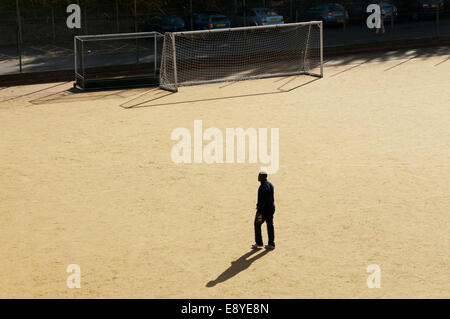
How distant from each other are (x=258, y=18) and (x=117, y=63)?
360 inches

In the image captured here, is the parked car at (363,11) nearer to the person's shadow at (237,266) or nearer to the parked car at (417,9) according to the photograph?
the parked car at (417,9)

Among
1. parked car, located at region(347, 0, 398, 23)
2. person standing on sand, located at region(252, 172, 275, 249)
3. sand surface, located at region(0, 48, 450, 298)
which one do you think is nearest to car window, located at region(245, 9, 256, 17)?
parked car, located at region(347, 0, 398, 23)

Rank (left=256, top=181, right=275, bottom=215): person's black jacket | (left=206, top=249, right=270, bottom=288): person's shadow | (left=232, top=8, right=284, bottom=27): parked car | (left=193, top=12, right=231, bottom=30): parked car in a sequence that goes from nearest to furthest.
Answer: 1. (left=206, top=249, right=270, bottom=288): person's shadow
2. (left=256, top=181, right=275, bottom=215): person's black jacket
3. (left=193, top=12, right=231, bottom=30): parked car
4. (left=232, top=8, right=284, bottom=27): parked car

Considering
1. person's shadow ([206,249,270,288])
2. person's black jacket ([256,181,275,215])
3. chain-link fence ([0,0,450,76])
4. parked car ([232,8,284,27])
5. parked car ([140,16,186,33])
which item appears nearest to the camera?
person's shadow ([206,249,270,288])

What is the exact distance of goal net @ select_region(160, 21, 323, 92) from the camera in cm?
2980

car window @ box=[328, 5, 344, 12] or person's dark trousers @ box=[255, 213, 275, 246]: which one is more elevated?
car window @ box=[328, 5, 344, 12]

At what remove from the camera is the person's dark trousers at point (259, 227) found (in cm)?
1270

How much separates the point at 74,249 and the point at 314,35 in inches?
1053

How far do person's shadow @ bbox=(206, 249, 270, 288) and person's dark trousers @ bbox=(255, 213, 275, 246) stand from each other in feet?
0.57

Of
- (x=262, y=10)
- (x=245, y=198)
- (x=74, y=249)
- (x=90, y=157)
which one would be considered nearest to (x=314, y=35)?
(x=262, y=10)

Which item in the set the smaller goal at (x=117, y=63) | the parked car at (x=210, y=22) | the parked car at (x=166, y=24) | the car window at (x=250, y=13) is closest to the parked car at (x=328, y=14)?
the car window at (x=250, y=13)

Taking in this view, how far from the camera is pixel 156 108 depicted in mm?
24203

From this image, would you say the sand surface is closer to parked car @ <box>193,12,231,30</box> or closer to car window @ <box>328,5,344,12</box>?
parked car @ <box>193,12,231,30</box>

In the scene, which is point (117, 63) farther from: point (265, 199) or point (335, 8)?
point (265, 199)
